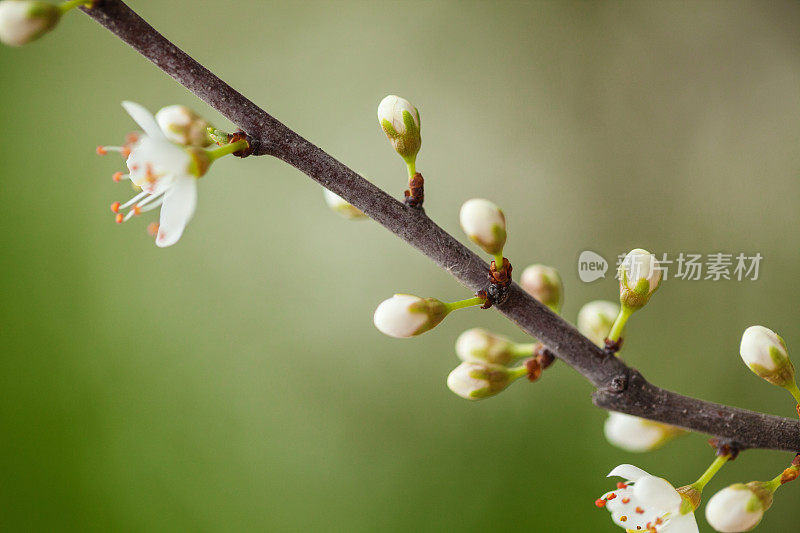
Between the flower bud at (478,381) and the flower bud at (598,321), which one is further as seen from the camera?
the flower bud at (598,321)

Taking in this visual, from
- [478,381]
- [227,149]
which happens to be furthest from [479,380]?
[227,149]

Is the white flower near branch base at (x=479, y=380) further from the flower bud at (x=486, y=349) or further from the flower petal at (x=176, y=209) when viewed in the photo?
the flower petal at (x=176, y=209)

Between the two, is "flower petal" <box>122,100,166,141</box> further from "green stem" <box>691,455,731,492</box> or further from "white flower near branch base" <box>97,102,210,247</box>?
"green stem" <box>691,455,731,492</box>

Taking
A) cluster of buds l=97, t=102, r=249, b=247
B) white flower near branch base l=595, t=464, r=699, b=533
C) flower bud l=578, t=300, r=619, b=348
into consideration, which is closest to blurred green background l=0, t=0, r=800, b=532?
flower bud l=578, t=300, r=619, b=348

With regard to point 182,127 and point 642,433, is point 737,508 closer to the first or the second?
point 642,433

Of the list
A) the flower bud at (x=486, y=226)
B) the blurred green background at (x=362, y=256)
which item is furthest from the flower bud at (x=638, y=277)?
the blurred green background at (x=362, y=256)

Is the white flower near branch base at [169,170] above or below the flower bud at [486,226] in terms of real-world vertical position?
below

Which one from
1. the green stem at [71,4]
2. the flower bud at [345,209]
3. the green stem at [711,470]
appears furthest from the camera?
the flower bud at [345,209]
